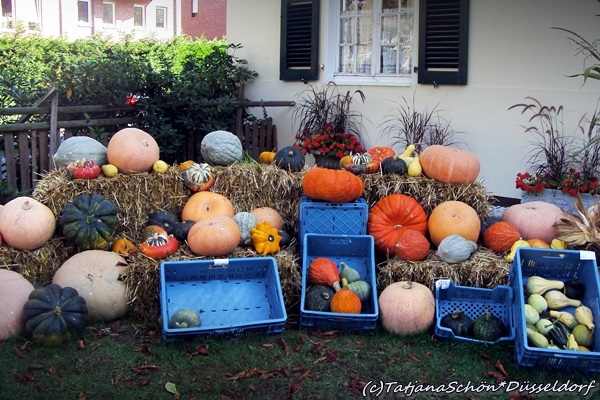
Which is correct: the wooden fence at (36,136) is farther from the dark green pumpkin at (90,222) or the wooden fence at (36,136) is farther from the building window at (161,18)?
the building window at (161,18)

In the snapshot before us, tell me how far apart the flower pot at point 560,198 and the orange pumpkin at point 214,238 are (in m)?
3.21

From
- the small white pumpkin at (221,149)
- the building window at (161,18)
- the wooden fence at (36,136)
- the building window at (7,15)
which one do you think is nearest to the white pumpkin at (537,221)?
the small white pumpkin at (221,149)

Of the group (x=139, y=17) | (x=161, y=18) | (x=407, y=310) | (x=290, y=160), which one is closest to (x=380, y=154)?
(x=290, y=160)

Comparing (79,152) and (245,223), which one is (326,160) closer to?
(245,223)

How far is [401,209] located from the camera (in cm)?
551

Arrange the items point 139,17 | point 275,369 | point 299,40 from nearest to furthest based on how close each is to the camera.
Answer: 1. point 275,369
2. point 299,40
3. point 139,17

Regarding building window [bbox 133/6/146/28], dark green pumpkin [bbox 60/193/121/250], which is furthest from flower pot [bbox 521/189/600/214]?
building window [bbox 133/6/146/28]

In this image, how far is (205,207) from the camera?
5.66 metres

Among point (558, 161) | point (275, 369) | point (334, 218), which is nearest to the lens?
point (275, 369)

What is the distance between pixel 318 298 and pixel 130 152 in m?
2.16

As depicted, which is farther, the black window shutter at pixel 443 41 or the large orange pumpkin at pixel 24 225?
the black window shutter at pixel 443 41

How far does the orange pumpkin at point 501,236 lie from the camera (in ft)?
17.0

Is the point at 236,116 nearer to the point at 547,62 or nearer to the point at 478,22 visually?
the point at 478,22

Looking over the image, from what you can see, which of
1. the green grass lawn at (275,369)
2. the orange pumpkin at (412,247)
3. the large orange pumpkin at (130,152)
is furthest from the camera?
the large orange pumpkin at (130,152)
